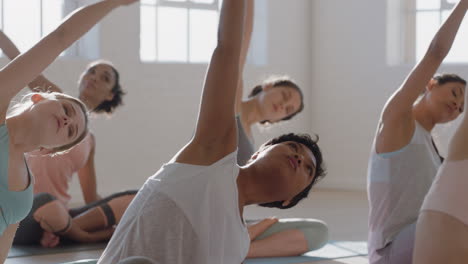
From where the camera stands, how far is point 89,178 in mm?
4434

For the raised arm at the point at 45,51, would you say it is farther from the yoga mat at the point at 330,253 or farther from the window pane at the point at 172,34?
the window pane at the point at 172,34

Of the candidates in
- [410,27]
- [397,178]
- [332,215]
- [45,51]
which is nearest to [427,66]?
[397,178]

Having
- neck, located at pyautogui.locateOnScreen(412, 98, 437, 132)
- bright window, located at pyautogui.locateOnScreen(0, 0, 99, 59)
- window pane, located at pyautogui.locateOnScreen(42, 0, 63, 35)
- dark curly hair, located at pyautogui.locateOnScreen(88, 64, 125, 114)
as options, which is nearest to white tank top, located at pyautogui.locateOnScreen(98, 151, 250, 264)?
neck, located at pyautogui.locateOnScreen(412, 98, 437, 132)

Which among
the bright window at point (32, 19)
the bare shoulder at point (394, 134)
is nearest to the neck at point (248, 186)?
the bare shoulder at point (394, 134)

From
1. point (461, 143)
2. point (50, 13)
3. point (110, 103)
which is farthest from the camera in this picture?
point (50, 13)

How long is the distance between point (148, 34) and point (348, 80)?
1.98 m

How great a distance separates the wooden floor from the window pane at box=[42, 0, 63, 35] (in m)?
2.16

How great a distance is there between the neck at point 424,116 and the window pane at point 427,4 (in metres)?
→ 4.33

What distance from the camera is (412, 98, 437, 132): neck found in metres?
2.79

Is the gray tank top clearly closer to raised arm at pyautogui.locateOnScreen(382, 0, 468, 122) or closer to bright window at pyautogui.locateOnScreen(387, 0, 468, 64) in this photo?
raised arm at pyautogui.locateOnScreen(382, 0, 468, 122)

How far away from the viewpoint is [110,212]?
4.05m

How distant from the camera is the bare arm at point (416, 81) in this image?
2.33 meters

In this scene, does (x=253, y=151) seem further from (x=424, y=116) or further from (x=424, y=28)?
(x=424, y=28)

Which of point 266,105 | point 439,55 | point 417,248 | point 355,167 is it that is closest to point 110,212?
point 266,105
